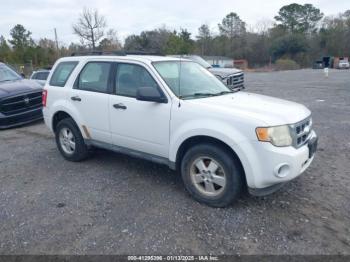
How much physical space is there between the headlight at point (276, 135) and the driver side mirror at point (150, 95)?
4.17 ft

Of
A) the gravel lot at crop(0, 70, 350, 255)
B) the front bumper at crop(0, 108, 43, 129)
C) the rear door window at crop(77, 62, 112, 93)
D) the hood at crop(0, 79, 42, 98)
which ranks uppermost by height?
the rear door window at crop(77, 62, 112, 93)

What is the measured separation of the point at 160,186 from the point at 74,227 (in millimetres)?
1332

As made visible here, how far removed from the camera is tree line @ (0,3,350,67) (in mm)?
45125

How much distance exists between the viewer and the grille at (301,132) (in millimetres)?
3246

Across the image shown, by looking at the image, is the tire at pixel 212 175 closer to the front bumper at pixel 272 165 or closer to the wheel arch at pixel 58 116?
the front bumper at pixel 272 165

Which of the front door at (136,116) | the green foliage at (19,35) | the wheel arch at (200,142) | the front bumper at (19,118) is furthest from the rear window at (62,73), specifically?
the green foliage at (19,35)

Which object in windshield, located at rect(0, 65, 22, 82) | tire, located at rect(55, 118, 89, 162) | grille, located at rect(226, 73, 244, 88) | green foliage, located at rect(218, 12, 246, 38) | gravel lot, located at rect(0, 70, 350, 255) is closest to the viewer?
gravel lot, located at rect(0, 70, 350, 255)

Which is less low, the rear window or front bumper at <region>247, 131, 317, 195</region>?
the rear window

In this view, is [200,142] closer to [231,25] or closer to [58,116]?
[58,116]

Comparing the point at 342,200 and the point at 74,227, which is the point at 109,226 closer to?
the point at 74,227

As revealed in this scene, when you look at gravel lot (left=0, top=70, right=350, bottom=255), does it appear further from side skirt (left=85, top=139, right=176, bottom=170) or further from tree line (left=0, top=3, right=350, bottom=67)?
tree line (left=0, top=3, right=350, bottom=67)

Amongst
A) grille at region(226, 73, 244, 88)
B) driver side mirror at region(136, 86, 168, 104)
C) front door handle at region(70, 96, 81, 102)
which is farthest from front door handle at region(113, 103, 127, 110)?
grille at region(226, 73, 244, 88)

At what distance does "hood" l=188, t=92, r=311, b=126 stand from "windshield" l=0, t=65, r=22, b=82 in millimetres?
7642

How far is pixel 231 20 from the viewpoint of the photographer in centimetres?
8100
